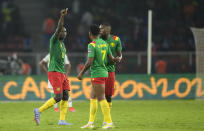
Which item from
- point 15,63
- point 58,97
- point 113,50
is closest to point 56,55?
point 58,97

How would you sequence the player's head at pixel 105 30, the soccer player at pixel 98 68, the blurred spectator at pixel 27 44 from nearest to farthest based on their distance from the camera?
the soccer player at pixel 98 68
the player's head at pixel 105 30
the blurred spectator at pixel 27 44

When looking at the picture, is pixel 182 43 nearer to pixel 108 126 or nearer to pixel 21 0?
pixel 21 0

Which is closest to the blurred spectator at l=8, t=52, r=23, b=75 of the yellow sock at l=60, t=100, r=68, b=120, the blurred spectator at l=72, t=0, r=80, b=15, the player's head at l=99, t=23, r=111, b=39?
the blurred spectator at l=72, t=0, r=80, b=15

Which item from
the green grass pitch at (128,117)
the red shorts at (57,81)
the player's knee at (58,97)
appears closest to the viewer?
the green grass pitch at (128,117)

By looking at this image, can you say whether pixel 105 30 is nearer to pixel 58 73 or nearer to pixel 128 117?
pixel 58 73

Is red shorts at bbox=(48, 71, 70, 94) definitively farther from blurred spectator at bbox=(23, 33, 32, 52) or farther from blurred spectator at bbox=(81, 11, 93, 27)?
blurred spectator at bbox=(81, 11, 93, 27)

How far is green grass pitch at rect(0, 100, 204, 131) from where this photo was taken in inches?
426

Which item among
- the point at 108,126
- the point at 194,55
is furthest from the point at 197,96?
the point at 108,126

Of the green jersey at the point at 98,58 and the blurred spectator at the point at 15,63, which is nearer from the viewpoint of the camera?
the green jersey at the point at 98,58

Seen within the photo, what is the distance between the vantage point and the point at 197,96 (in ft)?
65.1

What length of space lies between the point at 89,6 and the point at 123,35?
308cm

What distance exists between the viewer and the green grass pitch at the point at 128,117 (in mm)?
10828

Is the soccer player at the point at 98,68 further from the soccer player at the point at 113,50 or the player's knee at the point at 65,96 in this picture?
the soccer player at the point at 113,50

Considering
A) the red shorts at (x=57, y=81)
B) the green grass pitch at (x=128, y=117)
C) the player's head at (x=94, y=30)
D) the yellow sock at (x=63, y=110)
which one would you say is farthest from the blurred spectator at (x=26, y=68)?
the player's head at (x=94, y=30)
